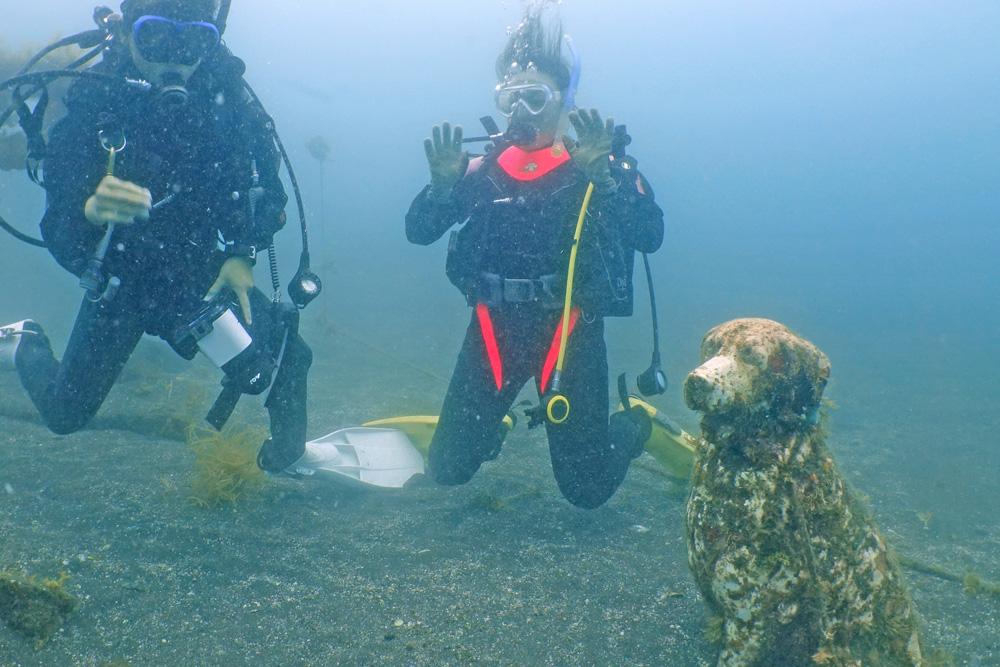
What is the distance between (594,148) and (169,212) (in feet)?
9.90

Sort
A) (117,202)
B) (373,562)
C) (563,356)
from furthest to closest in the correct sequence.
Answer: (563,356) → (373,562) → (117,202)

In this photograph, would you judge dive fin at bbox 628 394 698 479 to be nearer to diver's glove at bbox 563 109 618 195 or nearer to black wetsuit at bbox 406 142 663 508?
black wetsuit at bbox 406 142 663 508

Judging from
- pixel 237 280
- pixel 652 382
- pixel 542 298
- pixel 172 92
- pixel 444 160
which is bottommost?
pixel 652 382

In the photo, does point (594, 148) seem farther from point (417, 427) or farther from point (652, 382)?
point (417, 427)

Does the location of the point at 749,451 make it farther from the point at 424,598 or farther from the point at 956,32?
the point at 956,32

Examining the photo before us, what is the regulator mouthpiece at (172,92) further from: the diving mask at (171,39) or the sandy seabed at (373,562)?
the sandy seabed at (373,562)

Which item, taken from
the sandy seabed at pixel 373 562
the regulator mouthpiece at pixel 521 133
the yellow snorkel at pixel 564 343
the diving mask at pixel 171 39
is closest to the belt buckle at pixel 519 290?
the yellow snorkel at pixel 564 343

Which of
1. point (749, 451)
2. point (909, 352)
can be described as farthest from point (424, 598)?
point (909, 352)

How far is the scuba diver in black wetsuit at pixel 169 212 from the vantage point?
323cm

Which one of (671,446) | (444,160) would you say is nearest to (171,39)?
(444,160)

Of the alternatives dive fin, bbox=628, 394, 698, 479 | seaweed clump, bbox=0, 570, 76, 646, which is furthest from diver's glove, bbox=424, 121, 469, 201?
seaweed clump, bbox=0, 570, 76, 646

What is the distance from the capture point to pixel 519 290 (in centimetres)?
390

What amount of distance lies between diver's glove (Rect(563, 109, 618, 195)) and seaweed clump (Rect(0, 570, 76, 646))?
12.9 ft

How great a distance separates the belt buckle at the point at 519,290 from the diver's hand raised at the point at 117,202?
2378mm
